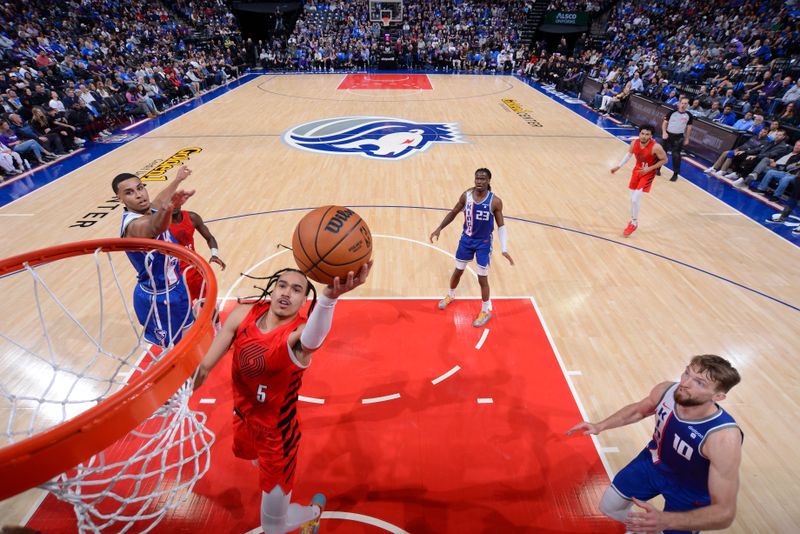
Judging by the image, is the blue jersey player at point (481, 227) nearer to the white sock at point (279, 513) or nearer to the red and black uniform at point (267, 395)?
the red and black uniform at point (267, 395)

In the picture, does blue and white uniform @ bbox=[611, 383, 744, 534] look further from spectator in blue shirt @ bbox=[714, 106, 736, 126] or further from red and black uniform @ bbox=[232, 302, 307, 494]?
spectator in blue shirt @ bbox=[714, 106, 736, 126]

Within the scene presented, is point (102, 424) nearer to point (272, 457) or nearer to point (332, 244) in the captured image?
point (272, 457)

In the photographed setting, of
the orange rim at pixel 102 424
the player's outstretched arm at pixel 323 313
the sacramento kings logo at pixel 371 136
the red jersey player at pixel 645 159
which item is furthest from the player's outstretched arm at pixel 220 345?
the sacramento kings logo at pixel 371 136

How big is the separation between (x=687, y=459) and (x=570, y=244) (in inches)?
193

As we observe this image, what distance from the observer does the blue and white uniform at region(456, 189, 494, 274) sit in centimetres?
470

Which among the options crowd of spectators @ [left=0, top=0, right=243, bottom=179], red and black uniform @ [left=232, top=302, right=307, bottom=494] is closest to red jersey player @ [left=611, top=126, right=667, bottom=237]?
red and black uniform @ [left=232, top=302, right=307, bottom=494]

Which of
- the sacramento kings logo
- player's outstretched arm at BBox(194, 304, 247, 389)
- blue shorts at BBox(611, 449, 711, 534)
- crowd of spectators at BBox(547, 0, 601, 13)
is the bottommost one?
the sacramento kings logo

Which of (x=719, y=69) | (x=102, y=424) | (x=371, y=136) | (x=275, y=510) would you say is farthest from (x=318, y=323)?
(x=719, y=69)

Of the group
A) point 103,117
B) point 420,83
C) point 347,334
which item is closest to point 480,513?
point 347,334

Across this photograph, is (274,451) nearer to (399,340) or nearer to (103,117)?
(399,340)

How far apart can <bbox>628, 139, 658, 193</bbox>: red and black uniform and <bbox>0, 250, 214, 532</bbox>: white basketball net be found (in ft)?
22.8

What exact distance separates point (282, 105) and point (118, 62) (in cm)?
705

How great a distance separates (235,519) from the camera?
3.18 metres

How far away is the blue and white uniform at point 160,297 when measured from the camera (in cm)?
354
